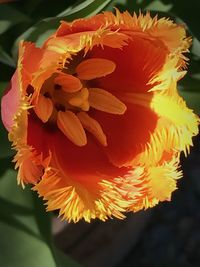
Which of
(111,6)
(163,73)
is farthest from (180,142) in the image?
(111,6)

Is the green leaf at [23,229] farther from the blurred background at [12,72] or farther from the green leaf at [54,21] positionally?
the green leaf at [54,21]

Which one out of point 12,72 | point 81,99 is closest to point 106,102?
point 81,99

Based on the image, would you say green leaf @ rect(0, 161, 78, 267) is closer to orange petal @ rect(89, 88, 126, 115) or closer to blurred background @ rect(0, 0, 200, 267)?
Answer: blurred background @ rect(0, 0, 200, 267)

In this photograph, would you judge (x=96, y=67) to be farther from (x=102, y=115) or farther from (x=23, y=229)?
(x=23, y=229)

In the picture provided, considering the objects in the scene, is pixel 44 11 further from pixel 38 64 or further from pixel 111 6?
pixel 38 64

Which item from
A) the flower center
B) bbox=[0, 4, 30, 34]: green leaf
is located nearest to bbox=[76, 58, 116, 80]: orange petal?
the flower center

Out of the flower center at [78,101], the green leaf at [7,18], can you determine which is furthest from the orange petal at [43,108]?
the green leaf at [7,18]
